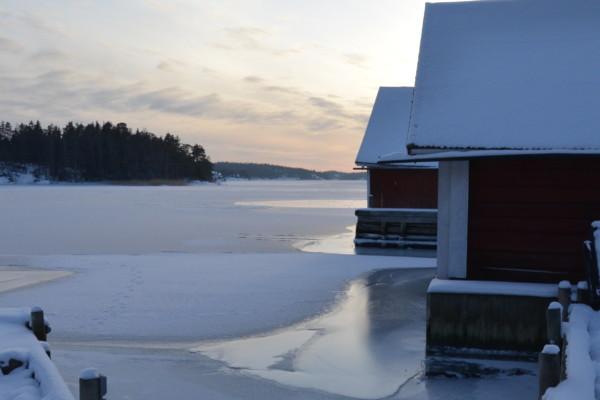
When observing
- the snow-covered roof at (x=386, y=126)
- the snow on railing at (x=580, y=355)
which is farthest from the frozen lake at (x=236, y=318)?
the snow-covered roof at (x=386, y=126)

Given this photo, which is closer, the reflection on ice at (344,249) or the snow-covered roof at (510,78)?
the snow-covered roof at (510,78)

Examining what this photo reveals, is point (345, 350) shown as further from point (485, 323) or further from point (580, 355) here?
point (580, 355)

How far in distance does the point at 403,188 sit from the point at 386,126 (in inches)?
128

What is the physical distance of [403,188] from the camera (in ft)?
75.4

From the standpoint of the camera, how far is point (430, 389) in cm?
654

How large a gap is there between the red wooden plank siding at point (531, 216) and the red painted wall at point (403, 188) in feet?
47.0

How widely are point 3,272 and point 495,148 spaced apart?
466 inches

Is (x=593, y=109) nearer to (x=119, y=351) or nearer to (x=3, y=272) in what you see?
(x=119, y=351)

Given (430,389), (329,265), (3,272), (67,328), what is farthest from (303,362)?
(3,272)

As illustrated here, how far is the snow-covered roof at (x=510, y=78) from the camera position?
7551 millimetres

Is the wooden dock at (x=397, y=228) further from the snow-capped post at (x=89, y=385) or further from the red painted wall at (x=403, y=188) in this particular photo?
the snow-capped post at (x=89, y=385)

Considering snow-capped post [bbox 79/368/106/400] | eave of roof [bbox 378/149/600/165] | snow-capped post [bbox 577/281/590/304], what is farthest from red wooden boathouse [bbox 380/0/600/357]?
snow-capped post [bbox 79/368/106/400]

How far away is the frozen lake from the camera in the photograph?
6.70 m

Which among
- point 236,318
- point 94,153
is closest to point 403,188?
point 236,318
